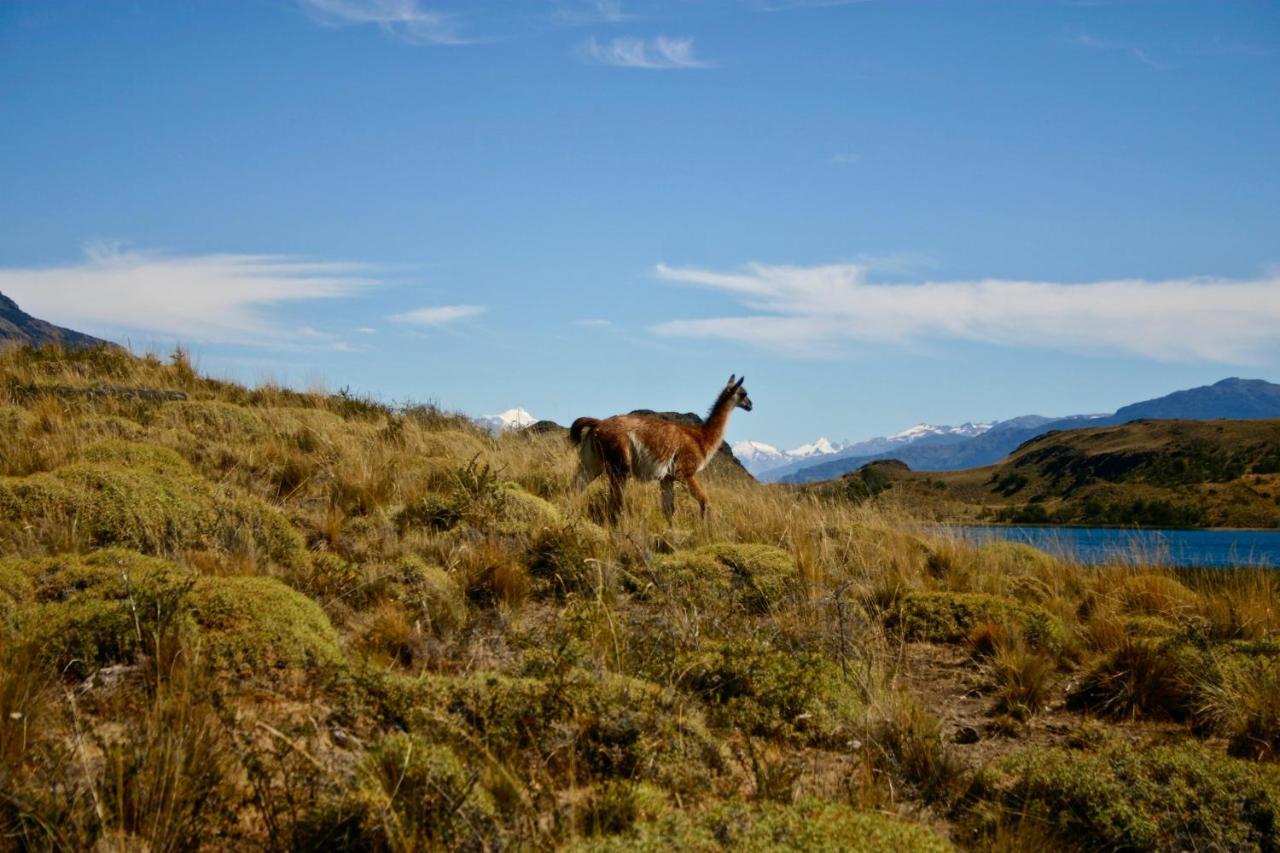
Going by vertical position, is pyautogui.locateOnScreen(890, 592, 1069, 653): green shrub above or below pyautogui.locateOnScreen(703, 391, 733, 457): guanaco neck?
below

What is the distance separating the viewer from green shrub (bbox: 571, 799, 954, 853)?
2846 millimetres

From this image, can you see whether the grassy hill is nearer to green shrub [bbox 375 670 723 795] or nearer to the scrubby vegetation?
the scrubby vegetation

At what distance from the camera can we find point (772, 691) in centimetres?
474

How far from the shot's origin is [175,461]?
832cm

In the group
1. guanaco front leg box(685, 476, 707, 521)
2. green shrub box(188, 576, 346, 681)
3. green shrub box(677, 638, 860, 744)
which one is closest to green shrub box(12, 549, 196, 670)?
green shrub box(188, 576, 346, 681)

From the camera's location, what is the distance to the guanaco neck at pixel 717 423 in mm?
13227

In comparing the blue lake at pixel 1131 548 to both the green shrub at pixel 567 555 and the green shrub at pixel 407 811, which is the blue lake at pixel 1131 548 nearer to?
the green shrub at pixel 567 555

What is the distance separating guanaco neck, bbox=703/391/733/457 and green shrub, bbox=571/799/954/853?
9.81 m

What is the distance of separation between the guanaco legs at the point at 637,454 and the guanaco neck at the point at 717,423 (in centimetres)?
69

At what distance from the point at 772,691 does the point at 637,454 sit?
6.94m

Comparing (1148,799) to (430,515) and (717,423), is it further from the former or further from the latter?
(717,423)

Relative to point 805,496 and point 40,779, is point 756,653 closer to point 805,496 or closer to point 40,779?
point 40,779

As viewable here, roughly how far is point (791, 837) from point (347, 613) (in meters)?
3.64

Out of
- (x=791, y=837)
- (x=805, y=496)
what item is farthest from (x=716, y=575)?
(x=805, y=496)
